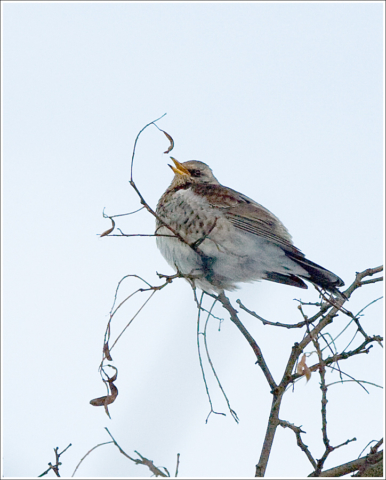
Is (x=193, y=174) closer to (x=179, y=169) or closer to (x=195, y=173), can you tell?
(x=195, y=173)

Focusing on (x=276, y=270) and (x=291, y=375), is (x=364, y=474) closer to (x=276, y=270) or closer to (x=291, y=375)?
(x=291, y=375)

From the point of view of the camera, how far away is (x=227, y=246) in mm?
5016

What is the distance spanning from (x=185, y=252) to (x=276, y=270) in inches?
32.3

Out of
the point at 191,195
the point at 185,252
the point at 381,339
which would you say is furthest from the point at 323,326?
the point at 191,195

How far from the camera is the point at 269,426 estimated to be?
317 cm

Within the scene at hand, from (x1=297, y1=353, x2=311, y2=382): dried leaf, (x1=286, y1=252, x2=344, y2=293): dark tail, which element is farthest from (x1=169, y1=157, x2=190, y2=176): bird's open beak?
(x1=297, y1=353, x2=311, y2=382): dried leaf

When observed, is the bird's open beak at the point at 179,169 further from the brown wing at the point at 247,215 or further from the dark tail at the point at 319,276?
the dark tail at the point at 319,276

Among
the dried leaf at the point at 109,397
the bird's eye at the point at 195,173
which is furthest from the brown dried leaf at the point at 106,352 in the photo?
the bird's eye at the point at 195,173

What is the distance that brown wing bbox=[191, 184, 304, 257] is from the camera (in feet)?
16.6

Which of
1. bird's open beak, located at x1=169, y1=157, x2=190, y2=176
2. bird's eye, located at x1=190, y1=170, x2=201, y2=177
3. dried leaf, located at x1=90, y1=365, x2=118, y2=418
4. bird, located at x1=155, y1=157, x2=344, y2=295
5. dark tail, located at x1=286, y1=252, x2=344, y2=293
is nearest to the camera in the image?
dried leaf, located at x1=90, y1=365, x2=118, y2=418

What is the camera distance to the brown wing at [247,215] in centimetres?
507

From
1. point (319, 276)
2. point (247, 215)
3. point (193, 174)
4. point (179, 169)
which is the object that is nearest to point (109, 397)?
point (319, 276)

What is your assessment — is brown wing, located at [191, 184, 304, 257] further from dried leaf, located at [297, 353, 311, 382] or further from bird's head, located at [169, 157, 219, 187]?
dried leaf, located at [297, 353, 311, 382]

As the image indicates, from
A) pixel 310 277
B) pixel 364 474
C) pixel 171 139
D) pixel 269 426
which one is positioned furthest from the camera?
pixel 310 277
